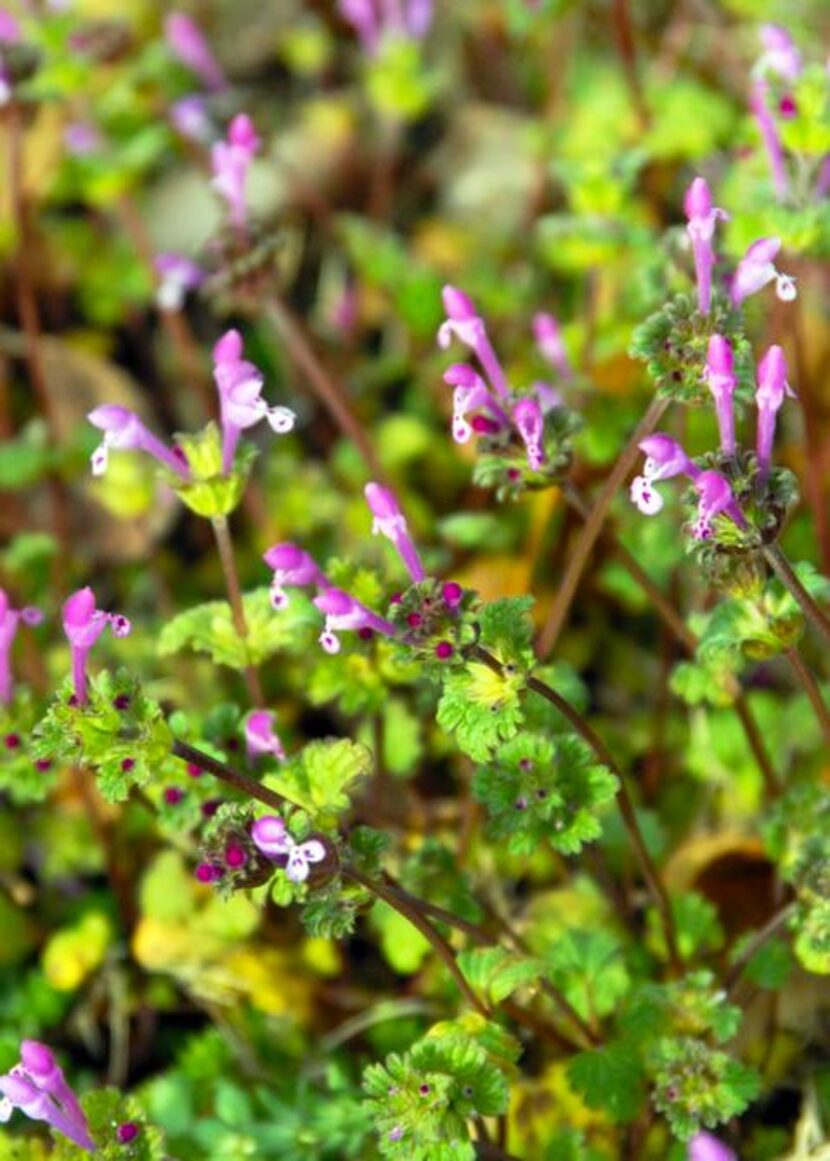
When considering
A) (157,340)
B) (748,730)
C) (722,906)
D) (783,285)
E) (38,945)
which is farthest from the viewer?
(157,340)

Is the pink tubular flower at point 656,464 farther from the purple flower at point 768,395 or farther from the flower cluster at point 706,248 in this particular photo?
the flower cluster at point 706,248

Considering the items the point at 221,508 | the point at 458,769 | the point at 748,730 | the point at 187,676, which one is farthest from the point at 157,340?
the point at 748,730

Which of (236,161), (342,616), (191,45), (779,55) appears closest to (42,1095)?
(342,616)

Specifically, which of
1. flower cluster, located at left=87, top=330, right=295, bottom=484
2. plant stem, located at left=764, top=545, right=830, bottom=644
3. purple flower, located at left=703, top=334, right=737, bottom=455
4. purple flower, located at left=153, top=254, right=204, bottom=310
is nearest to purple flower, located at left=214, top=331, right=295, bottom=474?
flower cluster, located at left=87, top=330, right=295, bottom=484

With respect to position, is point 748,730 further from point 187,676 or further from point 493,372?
point 187,676

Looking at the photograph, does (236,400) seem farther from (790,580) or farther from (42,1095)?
(42,1095)

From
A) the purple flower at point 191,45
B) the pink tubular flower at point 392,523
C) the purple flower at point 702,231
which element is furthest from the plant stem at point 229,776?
the purple flower at point 191,45
